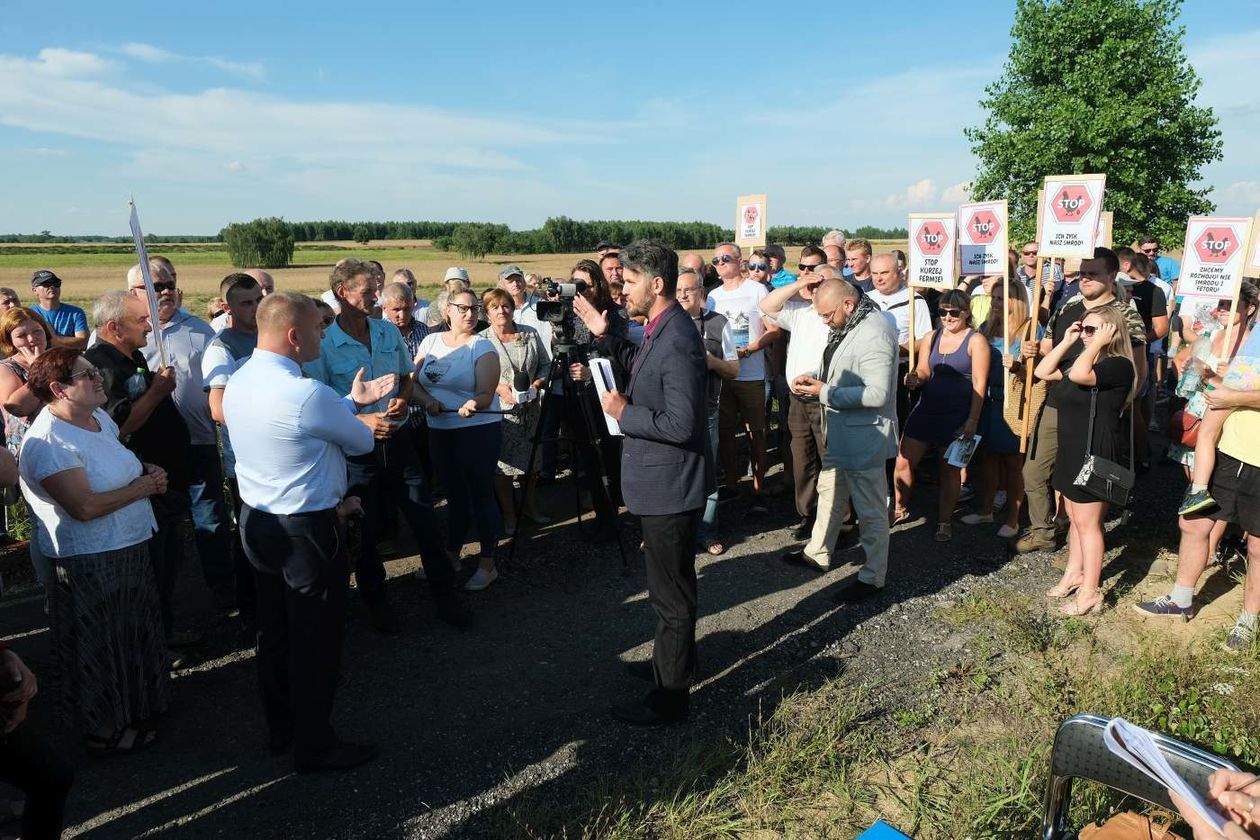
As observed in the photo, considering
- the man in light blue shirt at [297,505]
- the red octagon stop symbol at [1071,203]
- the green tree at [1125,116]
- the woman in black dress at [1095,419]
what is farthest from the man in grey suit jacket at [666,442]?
the green tree at [1125,116]

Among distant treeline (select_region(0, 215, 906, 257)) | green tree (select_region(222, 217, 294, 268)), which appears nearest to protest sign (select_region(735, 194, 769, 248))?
distant treeline (select_region(0, 215, 906, 257))

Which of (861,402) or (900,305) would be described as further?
(900,305)

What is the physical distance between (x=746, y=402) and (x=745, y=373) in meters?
0.27

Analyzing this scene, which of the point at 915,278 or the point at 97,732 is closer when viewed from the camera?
the point at 97,732

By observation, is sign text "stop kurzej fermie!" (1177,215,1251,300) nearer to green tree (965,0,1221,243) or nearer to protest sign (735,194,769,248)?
protest sign (735,194,769,248)

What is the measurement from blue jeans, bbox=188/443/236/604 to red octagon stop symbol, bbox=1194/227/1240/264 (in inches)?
324

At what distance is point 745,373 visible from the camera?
22.3 feet

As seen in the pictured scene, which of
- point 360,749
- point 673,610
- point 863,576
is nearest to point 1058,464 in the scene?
point 863,576

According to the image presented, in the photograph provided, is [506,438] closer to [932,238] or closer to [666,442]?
[666,442]

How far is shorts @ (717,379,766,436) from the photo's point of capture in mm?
6855

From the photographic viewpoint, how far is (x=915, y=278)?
22.9 feet

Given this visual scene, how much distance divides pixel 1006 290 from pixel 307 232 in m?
102

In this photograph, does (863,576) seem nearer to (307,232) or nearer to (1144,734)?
(1144,734)

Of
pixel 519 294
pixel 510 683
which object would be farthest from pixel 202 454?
pixel 519 294
